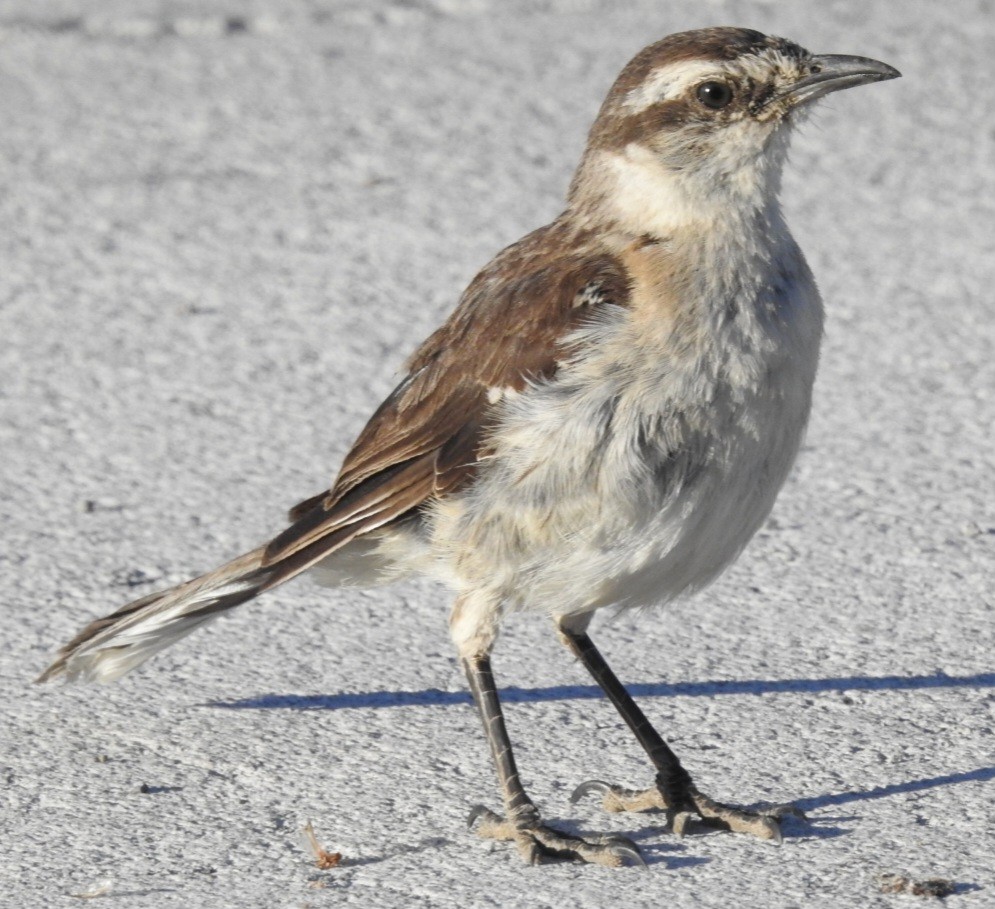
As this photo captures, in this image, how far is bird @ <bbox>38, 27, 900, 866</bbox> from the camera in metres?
4.66

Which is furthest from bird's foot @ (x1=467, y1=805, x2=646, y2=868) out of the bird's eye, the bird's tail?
the bird's eye

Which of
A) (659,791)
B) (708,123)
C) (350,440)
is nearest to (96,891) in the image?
(659,791)

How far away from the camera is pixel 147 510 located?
6.71 metres

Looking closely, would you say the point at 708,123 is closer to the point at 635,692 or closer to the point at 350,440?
the point at 635,692

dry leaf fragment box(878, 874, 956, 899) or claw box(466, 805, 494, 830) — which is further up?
dry leaf fragment box(878, 874, 956, 899)

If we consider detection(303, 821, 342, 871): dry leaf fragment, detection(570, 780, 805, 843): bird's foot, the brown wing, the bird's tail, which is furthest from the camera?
the bird's tail

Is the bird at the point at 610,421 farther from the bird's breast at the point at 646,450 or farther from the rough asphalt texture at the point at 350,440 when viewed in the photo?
the rough asphalt texture at the point at 350,440

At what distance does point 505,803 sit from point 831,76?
2.11 m

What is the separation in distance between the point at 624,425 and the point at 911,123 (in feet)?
19.5

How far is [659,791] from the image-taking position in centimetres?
488

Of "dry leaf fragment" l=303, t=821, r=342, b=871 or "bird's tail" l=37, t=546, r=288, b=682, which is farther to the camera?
"bird's tail" l=37, t=546, r=288, b=682

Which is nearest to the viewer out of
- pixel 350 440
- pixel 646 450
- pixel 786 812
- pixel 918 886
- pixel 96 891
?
pixel 918 886

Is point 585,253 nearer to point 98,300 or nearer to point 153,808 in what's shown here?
point 153,808

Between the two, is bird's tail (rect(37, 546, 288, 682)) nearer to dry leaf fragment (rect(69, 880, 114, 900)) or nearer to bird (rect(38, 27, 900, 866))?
bird (rect(38, 27, 900, 866))
